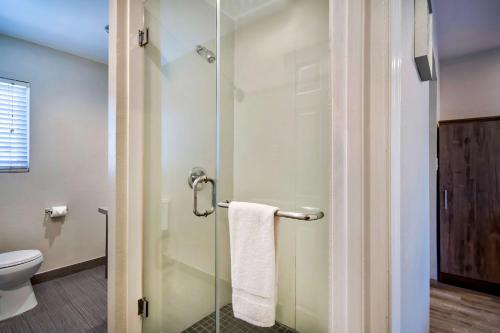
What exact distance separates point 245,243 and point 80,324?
164cm

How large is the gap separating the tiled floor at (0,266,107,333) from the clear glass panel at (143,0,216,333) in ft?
2.74

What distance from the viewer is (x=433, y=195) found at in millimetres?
2369

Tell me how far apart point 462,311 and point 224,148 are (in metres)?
2.50

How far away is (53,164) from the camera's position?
8.02 ft

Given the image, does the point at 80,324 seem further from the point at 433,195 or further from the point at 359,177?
the point at 433,195

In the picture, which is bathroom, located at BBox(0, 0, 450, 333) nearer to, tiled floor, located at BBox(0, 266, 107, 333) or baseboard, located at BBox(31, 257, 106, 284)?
tiled floor, located at BBox(0, 266, 107, 333)

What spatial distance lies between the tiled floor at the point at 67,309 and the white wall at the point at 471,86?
159 inches

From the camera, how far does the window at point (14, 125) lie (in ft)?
7.22

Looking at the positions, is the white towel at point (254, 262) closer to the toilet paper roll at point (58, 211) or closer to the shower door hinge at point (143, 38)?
the shower door hinge at point (143, 38)

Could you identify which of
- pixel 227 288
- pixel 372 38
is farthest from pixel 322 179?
pixel 227 288

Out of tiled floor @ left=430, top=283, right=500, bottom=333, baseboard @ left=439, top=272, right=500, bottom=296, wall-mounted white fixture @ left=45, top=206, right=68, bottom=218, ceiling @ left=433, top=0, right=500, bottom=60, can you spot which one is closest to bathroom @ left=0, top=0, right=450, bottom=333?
wall-mounted white fixture @ left=45, top=206, right=68, bottom=218

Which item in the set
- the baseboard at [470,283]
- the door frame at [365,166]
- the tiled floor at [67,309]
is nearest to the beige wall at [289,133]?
the door frame at [365,166]

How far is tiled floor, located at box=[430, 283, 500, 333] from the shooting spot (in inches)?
73.5

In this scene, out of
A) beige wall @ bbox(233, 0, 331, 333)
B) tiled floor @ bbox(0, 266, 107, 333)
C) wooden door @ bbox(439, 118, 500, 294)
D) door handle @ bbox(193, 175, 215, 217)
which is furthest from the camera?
wooden door @ bbox(439, 118, 500, 294)
